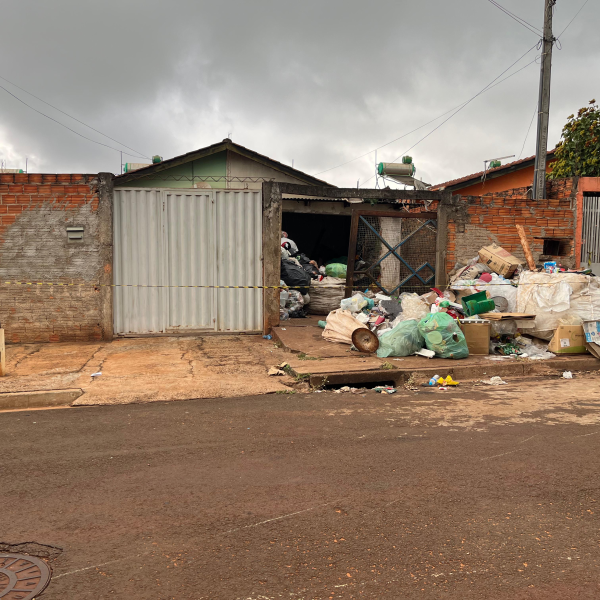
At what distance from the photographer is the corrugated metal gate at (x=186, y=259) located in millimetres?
9570

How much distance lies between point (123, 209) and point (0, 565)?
7.49 meters

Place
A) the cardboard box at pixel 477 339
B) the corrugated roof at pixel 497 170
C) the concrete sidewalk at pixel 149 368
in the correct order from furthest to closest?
1. the corrugated roof at pixel 497 170
2. the cardboard box at pixel 477 339
3. the concrete sidewalk at pixel 149 368

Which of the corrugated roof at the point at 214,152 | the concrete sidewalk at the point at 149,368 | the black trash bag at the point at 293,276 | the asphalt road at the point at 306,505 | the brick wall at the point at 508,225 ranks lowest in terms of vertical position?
the asphalt road at the point at 306,505

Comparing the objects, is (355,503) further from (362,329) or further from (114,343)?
(114,343)

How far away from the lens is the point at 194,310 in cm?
984

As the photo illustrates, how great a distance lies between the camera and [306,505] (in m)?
3.39

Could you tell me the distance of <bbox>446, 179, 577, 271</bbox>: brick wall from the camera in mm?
10969

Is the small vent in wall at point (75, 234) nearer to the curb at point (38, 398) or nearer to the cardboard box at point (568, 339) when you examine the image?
the curb at point (38, 398)

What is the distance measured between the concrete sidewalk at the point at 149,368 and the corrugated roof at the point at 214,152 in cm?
821

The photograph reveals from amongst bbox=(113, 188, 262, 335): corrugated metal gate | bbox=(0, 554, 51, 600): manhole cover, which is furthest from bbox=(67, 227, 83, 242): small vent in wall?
bbox=(0, 554, 51, 600): manhole cover

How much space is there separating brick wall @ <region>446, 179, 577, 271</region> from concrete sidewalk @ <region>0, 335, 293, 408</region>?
447cm

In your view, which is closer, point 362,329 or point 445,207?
point 362,329

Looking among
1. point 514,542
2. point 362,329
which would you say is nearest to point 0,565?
point 514,542

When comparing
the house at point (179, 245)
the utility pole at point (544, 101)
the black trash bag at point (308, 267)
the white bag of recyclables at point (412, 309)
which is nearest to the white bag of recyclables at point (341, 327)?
the white bag of recyclables at point (412, 309)
